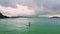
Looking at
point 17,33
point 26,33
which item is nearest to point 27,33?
point 26,33

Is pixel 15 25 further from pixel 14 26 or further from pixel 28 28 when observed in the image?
A: pixel 28 28

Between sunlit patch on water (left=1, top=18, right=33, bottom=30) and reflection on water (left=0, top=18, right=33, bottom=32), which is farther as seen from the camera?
sunlit patch on water (left=1, top=18, right=33, bottom=30)

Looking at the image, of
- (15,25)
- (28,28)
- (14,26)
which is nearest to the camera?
(28,28)

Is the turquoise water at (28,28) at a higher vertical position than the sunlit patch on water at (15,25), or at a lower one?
lower

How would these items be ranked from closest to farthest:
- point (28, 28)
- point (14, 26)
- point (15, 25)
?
point (28, 28)
point (14, 26)
point (15, 25)

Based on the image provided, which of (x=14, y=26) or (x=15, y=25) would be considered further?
(x=15, y=25)

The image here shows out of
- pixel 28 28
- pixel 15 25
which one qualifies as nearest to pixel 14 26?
pixel 15 25

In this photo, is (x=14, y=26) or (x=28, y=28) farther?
(x=14, y=26)

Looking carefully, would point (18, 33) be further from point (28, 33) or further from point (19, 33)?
point (28, 33)

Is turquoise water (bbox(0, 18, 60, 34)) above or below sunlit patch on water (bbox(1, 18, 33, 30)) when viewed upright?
below

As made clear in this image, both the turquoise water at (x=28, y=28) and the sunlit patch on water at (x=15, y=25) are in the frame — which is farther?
the sunlit patch on water at (x=15, y=25)

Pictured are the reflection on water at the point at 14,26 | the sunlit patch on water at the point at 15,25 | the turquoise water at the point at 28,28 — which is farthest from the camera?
the sunlit patch on water at the point at 15,25

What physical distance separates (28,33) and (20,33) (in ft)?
3.36

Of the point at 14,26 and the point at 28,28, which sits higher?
the point at 14,26
